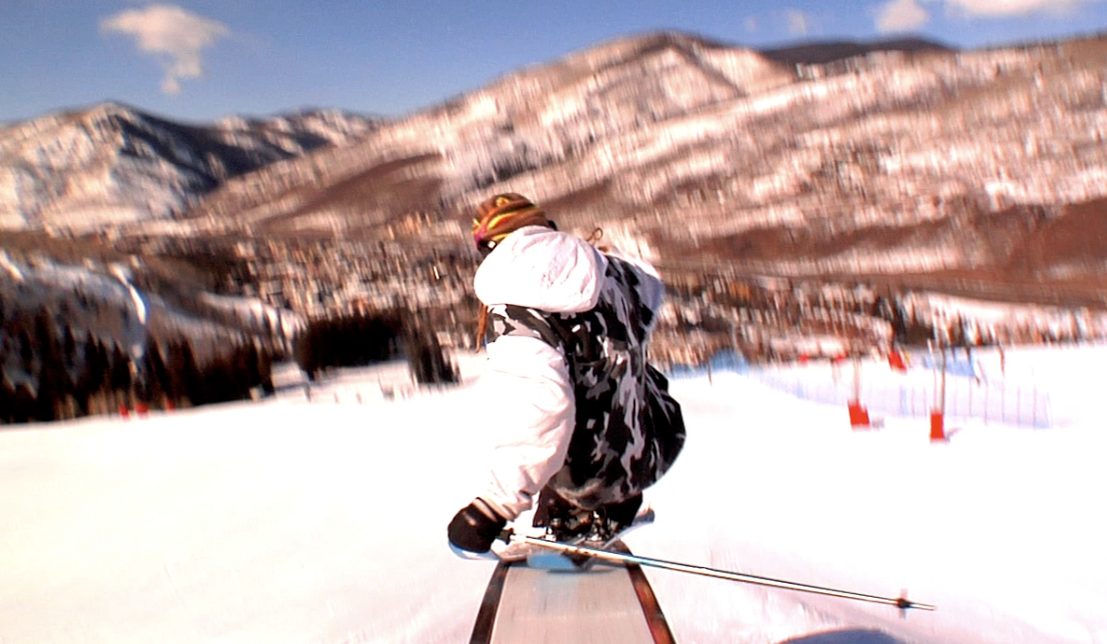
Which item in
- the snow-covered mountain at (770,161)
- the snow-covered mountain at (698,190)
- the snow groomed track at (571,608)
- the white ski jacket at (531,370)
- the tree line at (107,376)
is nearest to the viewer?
the white ski jacket at (531,370)

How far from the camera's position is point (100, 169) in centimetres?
12962

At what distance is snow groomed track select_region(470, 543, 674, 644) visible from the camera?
229cm

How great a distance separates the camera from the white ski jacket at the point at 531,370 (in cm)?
209

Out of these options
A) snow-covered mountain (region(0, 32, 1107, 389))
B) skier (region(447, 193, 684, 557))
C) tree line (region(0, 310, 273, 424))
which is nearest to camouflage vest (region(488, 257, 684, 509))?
skier (region(447, 193, 684, 557))

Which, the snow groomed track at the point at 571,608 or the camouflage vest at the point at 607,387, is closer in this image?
the camouflage vest at the point at 607,387

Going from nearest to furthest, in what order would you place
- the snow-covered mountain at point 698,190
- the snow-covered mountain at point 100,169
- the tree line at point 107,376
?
1. the tree line at point 107,376
2. the snow-covered mountain at point 698,190
3. the snow-covered mountain at point 100,169

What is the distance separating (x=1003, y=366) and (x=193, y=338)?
13733 millimetres

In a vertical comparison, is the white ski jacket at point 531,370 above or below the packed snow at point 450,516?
above

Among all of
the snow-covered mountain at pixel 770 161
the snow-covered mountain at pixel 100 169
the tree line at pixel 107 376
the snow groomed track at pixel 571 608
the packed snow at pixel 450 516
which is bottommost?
the packed snow at pixel 450 516

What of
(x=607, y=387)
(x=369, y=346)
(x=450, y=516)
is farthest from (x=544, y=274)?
(x=369, y=346)

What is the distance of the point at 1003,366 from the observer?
9.73 meters

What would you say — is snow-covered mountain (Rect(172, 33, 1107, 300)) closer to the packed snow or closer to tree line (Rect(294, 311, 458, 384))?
tree line (Rect(294, 311, 458, 384))

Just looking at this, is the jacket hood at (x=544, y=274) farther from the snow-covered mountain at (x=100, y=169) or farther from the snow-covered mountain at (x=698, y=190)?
the snow-covered mountain at (x=100, y=169)

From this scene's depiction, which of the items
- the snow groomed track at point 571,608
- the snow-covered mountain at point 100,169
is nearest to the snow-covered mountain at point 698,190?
the snow-covered mountain at point 100,169
